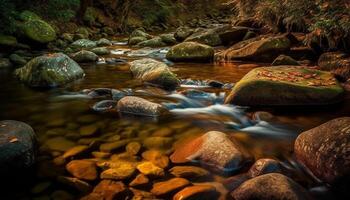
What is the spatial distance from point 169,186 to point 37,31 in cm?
1021

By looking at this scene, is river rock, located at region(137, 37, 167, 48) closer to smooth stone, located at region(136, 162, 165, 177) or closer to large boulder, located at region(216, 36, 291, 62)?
large boulder, located at region(216, 36, 291, 62)

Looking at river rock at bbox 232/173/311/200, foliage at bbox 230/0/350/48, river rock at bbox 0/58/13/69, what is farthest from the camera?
river rock at bbox 0/58/13/69

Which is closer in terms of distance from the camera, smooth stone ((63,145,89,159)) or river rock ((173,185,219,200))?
river rock ((173,185,219,200))

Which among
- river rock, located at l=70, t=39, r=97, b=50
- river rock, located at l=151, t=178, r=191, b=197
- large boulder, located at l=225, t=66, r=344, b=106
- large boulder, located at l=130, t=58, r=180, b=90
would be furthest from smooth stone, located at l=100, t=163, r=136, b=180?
river rock, located at l=70, t=39, r=97, b=50

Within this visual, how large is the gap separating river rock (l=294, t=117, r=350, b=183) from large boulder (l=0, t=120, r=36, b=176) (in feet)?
8.86

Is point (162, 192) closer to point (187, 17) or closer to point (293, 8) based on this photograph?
point (293, 8)

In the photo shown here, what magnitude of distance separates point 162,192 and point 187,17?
99.7ft

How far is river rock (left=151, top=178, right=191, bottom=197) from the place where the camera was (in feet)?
9.68

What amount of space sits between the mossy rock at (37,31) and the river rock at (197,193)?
33.3 ft

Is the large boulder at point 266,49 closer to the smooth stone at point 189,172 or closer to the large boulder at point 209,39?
the large boulder at point 209,39

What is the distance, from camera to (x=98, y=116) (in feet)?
16.3

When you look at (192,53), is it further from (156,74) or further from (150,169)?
(150,169)

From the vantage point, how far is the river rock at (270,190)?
2.67 metres

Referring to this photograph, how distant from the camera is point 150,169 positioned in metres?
3.35
